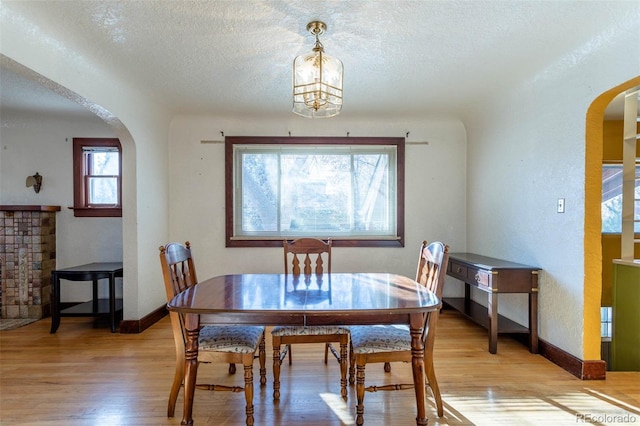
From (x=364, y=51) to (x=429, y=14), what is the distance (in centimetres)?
54

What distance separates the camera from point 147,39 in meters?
2.17

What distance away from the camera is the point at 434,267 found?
1942 mm

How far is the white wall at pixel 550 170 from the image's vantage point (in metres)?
2.18

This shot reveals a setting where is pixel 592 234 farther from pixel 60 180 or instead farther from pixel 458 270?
pixel 60 180

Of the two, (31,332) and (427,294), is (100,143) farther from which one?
(427,294)

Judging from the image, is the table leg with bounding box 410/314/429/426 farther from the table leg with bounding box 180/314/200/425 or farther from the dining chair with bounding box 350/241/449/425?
the table leg with bounding box 180/314/200/425

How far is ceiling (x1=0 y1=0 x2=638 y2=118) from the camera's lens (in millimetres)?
1843

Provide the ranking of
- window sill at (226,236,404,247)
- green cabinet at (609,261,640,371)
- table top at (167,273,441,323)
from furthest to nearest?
window sill at (226,236,404,247) < green cabinet at (609,261,640,371) < table top at (167,273,441,323)

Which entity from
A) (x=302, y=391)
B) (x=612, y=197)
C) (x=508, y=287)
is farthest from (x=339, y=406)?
(x=612, y=197)

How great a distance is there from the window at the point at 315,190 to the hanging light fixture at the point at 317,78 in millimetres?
2018

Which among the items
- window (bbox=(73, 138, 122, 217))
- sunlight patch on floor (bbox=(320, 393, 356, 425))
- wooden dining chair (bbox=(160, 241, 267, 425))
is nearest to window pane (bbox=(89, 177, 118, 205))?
window (bbox=(73, 138, 122, 217))

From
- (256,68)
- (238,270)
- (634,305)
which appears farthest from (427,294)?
(238,270)

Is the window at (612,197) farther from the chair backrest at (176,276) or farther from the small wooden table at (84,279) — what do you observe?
the small wooden table at (84,279)

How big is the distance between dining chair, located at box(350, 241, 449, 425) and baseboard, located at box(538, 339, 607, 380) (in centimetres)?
121
